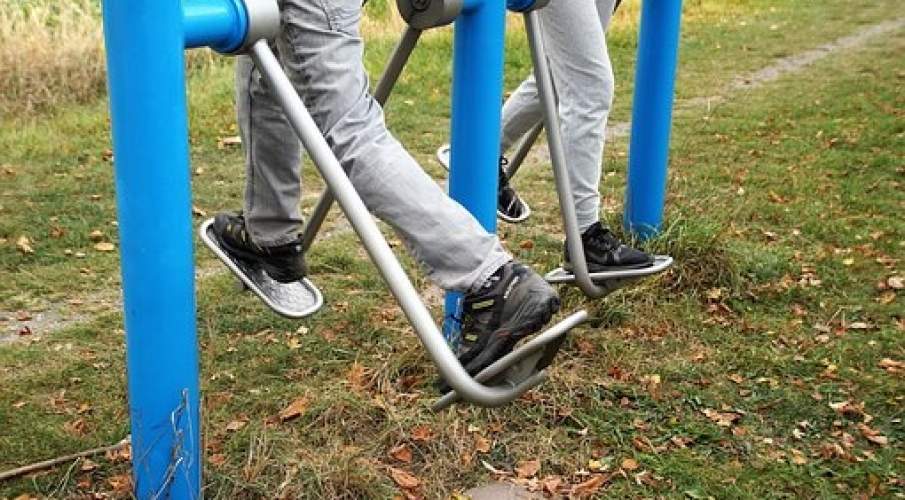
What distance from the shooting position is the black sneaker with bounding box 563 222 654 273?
3.21 m

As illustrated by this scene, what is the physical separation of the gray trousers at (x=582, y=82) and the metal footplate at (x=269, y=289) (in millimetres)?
841

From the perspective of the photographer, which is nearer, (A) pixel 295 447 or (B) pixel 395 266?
(B) pixel 395 266

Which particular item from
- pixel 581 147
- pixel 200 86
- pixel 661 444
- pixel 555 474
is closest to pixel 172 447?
pixel 555 474

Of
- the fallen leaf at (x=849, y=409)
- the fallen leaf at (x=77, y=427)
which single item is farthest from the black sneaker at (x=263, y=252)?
the fallen leaf at (x=849, y=409)

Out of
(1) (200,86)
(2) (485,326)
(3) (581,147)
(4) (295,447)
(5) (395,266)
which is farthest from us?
(1) (200,86)

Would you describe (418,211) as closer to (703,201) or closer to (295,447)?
(295,447)

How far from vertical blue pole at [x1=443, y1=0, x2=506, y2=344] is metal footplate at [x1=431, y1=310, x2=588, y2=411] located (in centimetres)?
43

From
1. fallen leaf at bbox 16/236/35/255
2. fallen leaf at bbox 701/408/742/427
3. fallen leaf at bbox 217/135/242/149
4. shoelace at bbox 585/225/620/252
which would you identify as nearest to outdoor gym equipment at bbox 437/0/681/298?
shoelace at bbox 585/225/620/252

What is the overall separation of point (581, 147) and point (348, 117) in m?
1.21

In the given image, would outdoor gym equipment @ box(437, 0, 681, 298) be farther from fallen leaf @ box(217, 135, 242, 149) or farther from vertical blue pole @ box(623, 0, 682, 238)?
fallen leaf @ box(217, 135, 242, 149)

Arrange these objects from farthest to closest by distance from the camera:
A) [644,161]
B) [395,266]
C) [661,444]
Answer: [644,161] → [661,444] → [395,266]

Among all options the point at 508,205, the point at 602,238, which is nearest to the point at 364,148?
the point at 602,238

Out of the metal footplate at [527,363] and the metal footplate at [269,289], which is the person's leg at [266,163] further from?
the metal footplate at [527,363]

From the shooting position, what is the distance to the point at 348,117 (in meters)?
2.15
